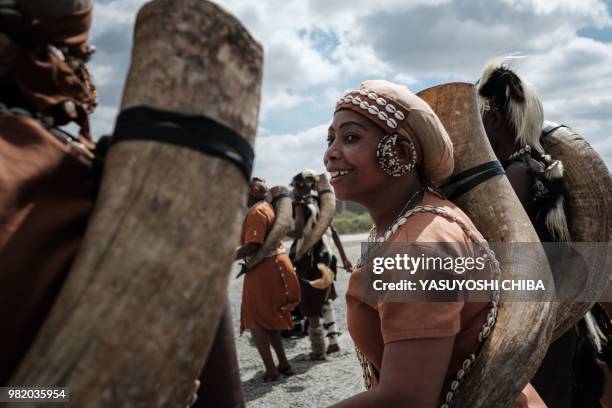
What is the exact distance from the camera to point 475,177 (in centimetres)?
201

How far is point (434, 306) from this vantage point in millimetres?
1341

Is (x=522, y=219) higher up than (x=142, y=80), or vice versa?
(x=142, y=80)

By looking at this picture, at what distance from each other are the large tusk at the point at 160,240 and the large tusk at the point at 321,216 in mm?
5952

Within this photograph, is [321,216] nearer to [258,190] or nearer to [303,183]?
[303,183]

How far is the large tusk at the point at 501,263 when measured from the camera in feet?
4.95

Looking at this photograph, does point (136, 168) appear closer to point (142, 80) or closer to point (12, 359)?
point (142, 80)

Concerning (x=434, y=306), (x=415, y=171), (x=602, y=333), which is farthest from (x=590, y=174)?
(x=434, y=306)

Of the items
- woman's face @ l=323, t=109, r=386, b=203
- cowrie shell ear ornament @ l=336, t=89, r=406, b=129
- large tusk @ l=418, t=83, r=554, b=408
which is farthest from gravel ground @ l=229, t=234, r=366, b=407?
cowrie shell ear ornament @ l=336, t=89, r=406, b=129

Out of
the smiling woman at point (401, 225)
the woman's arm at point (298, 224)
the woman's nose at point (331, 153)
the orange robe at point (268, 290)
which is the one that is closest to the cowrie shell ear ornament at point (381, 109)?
the smiling woman at point (401, 225)

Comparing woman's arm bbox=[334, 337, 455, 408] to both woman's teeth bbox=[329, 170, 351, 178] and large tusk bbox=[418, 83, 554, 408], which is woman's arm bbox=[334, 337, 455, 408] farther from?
woman's teeth bbox=[329, 170, 351, 178]

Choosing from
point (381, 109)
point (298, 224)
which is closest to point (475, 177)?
point (381, 109)

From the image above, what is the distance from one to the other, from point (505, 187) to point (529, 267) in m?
0.34

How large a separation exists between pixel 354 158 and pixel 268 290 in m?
4.44

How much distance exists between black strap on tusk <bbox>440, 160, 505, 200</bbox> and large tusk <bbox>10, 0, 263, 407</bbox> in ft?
4.55
